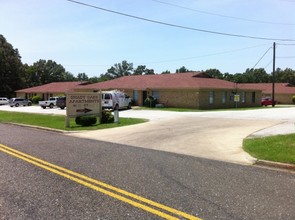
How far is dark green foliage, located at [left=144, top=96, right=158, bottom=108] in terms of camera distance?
45.1 m

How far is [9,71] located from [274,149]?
85076mm

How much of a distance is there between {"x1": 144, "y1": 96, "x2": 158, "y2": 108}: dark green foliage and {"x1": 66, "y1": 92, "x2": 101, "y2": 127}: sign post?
2084 centimetres

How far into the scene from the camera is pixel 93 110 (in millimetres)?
24062

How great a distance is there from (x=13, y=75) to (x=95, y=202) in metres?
88.6

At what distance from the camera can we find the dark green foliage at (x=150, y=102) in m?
45.1

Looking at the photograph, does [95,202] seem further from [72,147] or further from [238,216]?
[72,147]

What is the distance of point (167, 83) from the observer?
47.0m

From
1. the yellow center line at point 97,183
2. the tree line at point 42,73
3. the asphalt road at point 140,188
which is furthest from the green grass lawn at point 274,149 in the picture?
the tree line at point 42,73

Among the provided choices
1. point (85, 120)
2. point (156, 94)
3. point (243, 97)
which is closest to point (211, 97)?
point (156, 94)

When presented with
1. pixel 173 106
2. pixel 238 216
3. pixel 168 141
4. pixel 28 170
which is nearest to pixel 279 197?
pixel 238 216

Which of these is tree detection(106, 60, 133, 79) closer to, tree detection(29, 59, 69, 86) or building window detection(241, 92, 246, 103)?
tree detection(29, 59, 69, 86)

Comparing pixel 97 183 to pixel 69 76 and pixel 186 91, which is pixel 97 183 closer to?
pixel 186 91

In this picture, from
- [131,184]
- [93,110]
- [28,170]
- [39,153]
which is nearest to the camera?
[131,184]

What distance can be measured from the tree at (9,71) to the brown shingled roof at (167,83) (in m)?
40.0
